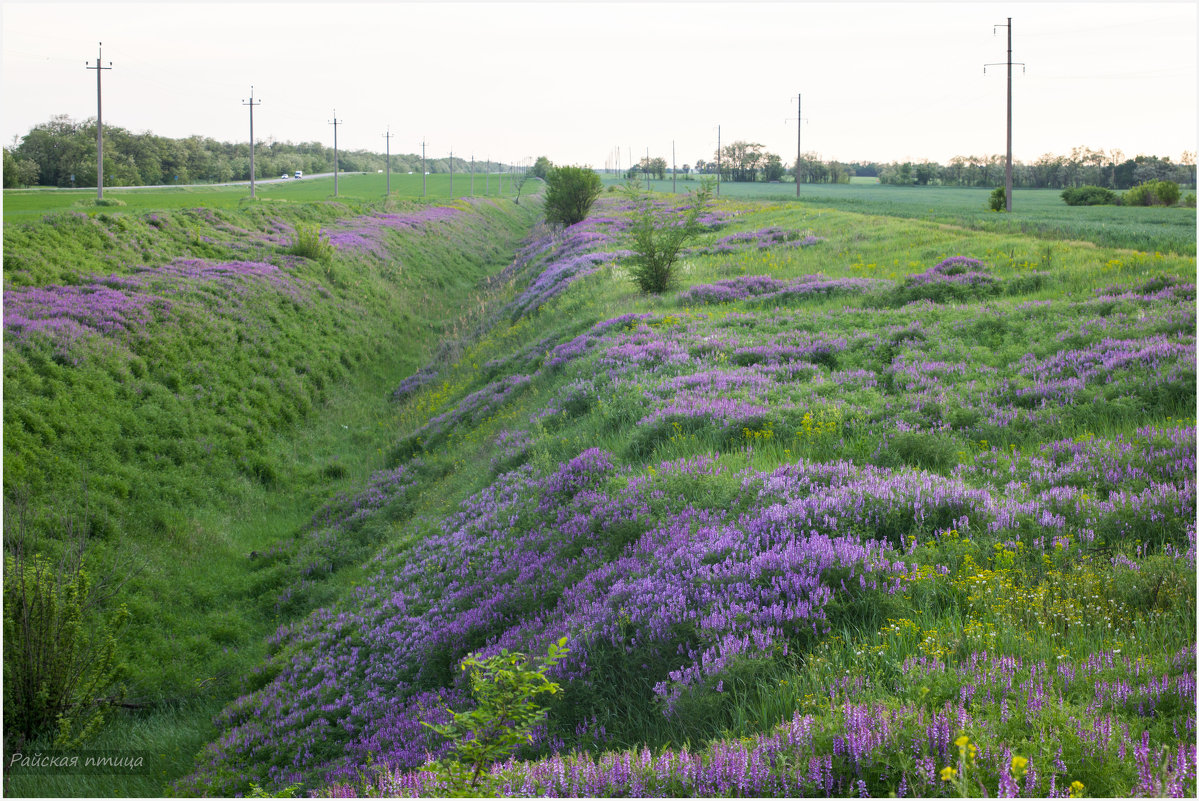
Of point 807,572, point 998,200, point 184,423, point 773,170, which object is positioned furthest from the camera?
point 773,170

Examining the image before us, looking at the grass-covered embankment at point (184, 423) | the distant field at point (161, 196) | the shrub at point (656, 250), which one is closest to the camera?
the grass-covered embankment at point (184, 423)

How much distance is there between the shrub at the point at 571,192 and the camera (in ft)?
155

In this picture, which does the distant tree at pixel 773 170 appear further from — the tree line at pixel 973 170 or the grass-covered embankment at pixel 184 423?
the grass-covered embankment at pixel 184 423

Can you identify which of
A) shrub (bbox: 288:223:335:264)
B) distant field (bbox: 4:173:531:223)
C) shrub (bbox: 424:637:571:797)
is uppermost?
distant field (bbox: 4:173:531:223)

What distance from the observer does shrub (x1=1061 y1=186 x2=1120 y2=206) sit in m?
60.9

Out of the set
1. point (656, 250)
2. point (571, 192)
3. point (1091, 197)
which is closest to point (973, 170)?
point (1091, 197)

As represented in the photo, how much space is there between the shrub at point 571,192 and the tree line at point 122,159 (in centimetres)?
4289

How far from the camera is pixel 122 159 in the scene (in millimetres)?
75250

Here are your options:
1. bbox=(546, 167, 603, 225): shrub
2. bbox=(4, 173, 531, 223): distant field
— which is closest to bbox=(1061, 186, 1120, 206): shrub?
bbox=(546, 167, 603, 225): shrub

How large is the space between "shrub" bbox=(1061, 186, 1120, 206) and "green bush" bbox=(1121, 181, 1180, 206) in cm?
169

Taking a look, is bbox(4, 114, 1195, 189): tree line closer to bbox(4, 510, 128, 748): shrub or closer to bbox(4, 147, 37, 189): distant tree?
bbox(4, 147, 37, 189): distant tree

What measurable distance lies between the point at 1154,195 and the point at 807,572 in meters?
72.0

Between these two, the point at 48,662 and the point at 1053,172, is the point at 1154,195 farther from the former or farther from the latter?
the point at 48,662

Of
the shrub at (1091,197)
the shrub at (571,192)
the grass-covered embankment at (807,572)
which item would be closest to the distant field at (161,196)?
the shrub at (571,192)
